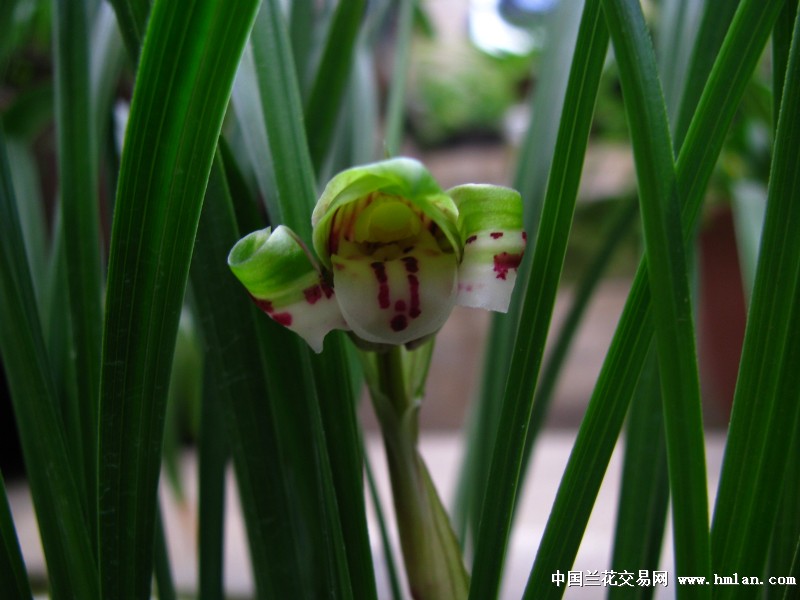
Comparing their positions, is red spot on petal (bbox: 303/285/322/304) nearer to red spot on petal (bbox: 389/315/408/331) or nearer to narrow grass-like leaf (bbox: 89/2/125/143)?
red spot on petal (bbox: 389/315/408/331)

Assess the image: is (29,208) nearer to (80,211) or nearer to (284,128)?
(80,211)

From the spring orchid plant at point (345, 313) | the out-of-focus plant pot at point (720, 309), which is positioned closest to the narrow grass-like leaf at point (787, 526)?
the spring orchid plant at point (345, 313)

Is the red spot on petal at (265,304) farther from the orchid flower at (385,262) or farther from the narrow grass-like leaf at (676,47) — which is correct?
the narrow grass-like leaf at (676,47)

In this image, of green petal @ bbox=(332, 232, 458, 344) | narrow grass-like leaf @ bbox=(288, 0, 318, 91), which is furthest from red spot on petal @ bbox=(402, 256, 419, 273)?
narrow grass-like leaf @ bbox=(288, 0, 318, 91)

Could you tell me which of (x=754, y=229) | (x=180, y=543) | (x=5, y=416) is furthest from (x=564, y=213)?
(x=5, y=416)

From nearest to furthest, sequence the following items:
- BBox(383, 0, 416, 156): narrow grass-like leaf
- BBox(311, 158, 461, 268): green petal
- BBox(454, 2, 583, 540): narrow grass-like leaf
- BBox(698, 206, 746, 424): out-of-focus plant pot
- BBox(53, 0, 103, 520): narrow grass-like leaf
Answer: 1. BBox(311, 158, 461, 268): green petal
2. BBox(53, 0, 103, 520): narrow grass-like leaf
3. BBox(454, 2, 583, 540): narrow grass-like leaf
4. BBox(383, 0, 416, 156): narrow grass-like leaf
5. BBox(698, 206, 746, 424): out-of-focus plant pot

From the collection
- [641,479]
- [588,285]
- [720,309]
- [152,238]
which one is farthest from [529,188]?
[720,309]

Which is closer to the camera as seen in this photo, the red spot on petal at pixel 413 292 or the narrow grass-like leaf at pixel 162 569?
the red spot on petal at pixel 413 292

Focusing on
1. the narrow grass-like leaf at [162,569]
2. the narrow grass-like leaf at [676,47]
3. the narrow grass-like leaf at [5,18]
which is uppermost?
the narrow grass-like leaf at [5,18]
